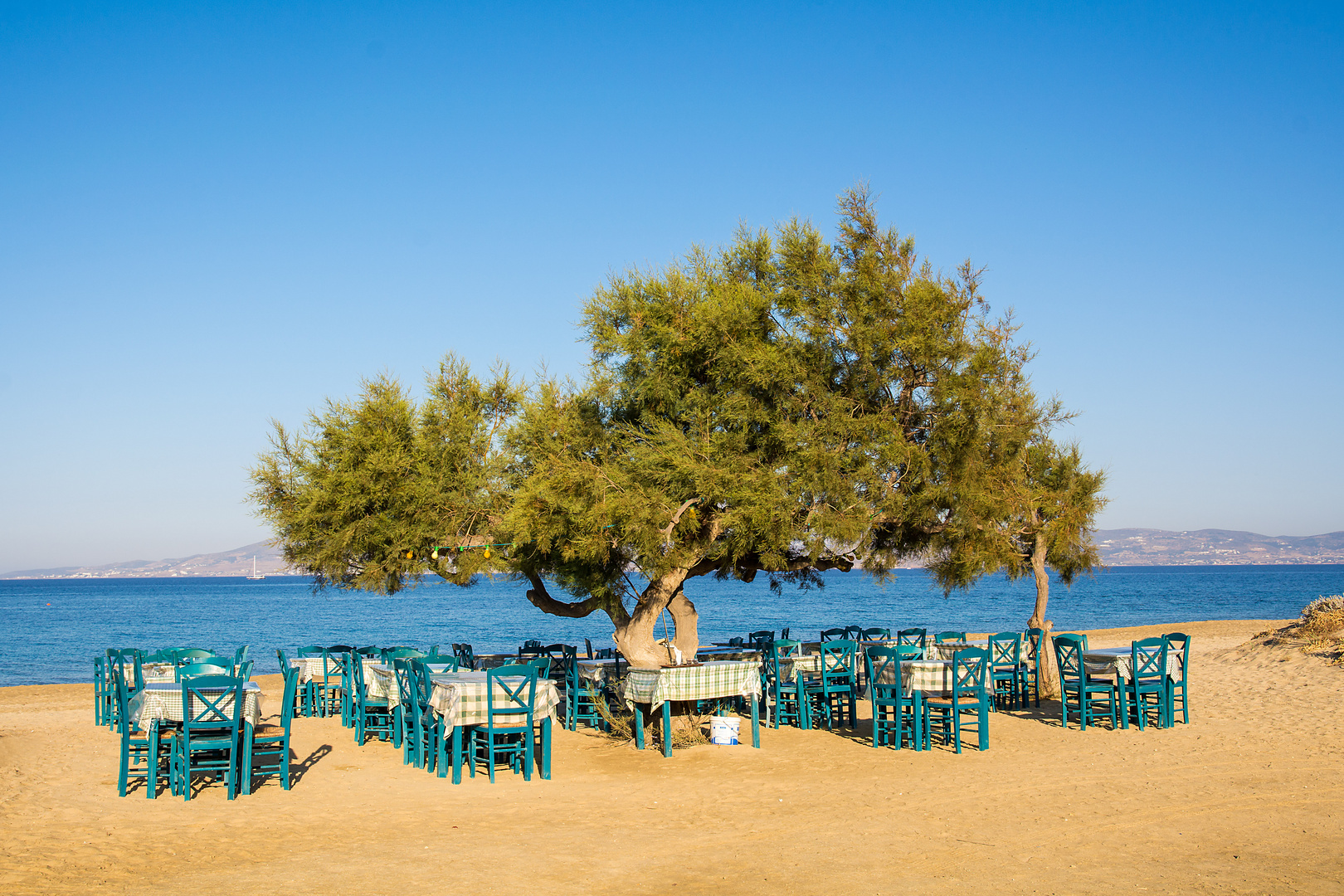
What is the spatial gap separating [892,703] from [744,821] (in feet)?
13.8

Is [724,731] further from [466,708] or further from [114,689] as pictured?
[114,689]

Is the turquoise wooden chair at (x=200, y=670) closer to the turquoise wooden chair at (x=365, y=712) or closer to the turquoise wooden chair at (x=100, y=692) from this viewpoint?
the turquoise wooden chair at (x=365, y=712)

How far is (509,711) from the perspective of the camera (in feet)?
33.2

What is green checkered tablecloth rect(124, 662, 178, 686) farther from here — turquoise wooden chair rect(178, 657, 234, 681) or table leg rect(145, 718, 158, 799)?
table leg rect(145, 718, 158, 799)

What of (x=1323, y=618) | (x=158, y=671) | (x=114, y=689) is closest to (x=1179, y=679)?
(x=1323, y=618)

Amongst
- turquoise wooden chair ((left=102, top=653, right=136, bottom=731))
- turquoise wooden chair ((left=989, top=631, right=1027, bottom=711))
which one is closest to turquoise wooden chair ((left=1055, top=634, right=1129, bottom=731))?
turquoise wooden chair ((left=989, top=631, right=1027, bottom=711))

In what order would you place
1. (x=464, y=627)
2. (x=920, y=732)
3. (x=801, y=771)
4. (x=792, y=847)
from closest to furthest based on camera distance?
(x=792, y=847) < (x=801, y=771) < (x=920, y=732) < (x=464, y=627)

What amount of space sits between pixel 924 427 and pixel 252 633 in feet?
169

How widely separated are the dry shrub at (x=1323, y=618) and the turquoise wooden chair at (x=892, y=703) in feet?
41.8

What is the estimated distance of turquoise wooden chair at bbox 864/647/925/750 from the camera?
459 inches

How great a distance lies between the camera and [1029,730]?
1296cm

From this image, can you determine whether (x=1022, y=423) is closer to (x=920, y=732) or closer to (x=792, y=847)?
(x=920, y=732)

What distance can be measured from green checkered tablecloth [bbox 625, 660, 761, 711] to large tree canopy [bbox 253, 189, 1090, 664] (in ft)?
4.45

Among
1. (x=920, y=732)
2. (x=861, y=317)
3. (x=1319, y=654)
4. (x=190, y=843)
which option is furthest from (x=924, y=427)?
(x=1319, y=654)
